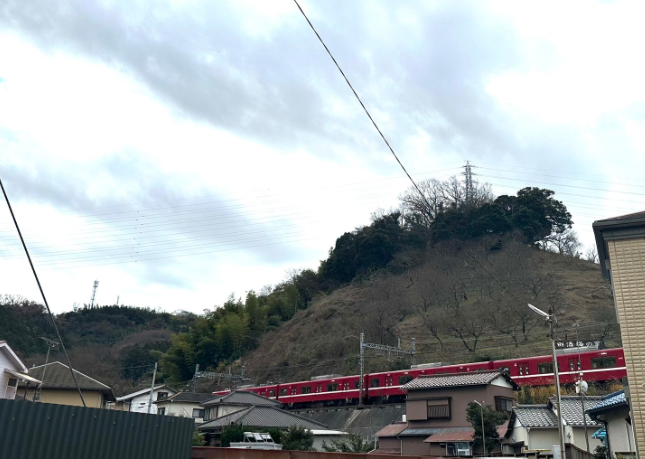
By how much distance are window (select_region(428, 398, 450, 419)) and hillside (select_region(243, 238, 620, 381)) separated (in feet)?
51.3

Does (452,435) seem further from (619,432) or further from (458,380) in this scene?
(619,432)

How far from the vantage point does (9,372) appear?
1588 cm

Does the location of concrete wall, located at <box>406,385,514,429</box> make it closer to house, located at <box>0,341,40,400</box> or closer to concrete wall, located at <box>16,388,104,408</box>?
concrete wall, located at <box>16,388,104,408</box>

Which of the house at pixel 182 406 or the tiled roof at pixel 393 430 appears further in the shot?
the house at pixel 182 406

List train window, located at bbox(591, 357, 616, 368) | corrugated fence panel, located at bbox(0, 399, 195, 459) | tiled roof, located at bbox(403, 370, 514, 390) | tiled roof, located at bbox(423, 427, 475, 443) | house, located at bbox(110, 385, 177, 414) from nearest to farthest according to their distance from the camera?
corrugated fence panel, located at bbox(0, 399, 195, 459)
tiled roof, located at bbox(423, 427, 475, 443)
tiled roof, located at bbox(403, 370, 514, 390)
train window, located at bbox(591, 357, 616, 368)
house, located at bbox(110, 385, 177, 414)

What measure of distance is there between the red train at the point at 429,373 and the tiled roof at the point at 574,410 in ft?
19.0

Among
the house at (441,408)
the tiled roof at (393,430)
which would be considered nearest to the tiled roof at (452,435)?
the house at (441,408)

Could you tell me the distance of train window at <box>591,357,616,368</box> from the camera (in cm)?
2331

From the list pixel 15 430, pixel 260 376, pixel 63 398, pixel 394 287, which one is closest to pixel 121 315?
pixel 260 376

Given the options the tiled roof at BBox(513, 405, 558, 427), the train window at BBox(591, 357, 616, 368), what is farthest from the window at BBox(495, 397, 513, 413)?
the train window at BBox(591, 357, 616, 368)

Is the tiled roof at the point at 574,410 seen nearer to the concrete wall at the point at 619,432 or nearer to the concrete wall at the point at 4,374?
the concrete wall at the point at 619,432

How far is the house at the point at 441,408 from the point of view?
2002cm

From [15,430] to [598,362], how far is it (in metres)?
24.4

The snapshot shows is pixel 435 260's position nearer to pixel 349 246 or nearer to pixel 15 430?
pixel 349 246
